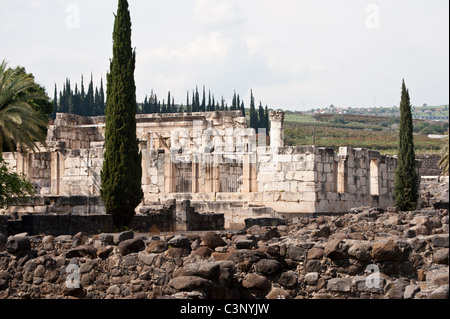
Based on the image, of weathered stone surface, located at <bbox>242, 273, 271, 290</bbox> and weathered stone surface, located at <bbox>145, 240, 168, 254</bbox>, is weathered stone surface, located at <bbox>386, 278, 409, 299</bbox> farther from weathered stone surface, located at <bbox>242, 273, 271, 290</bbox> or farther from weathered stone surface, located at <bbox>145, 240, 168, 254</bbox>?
weathered stone surface, located at <bbox>145, 240, 168, 254</bbox>

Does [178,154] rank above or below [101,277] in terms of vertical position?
above

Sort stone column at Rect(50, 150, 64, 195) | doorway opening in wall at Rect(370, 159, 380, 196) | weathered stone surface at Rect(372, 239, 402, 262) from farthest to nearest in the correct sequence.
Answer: doorway opening in wall at Rect(370, 159, 380, 196)
stone column at Rect(50, 150, 64, 195)
weathered stone surface at Rect(372, 239, 402, 262)

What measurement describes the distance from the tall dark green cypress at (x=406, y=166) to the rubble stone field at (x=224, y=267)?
14.5 metres

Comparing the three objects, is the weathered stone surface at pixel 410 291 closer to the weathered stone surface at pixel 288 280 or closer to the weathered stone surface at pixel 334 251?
the weathered stone surface at pixel 334 251

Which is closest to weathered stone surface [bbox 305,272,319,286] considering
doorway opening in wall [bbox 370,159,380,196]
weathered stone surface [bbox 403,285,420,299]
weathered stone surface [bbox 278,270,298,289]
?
weathered stone surface [bbox 278,270,298,289]

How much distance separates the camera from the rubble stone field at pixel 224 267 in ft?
30.6

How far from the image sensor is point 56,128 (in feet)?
117

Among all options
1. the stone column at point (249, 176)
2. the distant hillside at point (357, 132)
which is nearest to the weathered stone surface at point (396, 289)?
the stone column at point (249, 176)

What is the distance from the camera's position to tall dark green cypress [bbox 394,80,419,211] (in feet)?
86.4

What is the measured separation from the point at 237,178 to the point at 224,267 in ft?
58.6

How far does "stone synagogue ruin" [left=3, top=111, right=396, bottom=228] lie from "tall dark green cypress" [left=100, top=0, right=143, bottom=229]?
5.37ft
